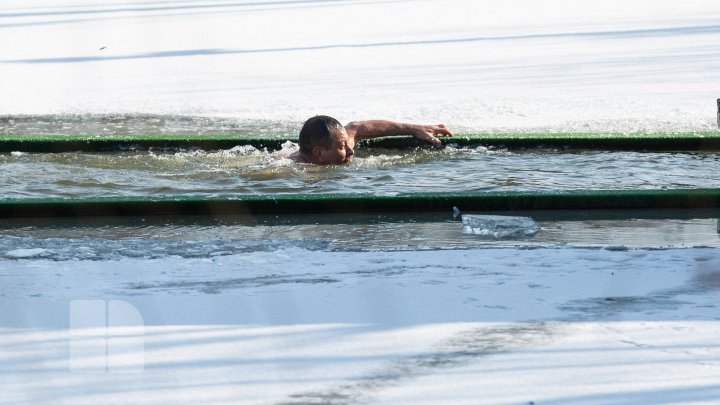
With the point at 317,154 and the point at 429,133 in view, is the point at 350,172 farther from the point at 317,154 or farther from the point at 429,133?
the point at 429,133

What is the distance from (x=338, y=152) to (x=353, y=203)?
1.41m

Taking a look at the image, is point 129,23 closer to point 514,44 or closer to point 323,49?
point 323,49

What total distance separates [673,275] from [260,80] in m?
6.42

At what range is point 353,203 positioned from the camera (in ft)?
16.3

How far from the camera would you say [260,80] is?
9.92m

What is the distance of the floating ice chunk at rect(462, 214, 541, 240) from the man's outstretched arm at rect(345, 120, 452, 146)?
6.19ft

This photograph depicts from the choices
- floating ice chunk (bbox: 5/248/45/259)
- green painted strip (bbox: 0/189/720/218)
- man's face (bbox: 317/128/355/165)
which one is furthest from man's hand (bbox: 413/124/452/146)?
floating ice chunk (bbox: 5/248/45/259)

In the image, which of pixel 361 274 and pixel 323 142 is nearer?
pixel 361 274

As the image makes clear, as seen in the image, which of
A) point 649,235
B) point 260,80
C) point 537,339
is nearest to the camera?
point 537,339

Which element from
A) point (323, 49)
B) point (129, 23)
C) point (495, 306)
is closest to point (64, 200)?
point (495, 306)

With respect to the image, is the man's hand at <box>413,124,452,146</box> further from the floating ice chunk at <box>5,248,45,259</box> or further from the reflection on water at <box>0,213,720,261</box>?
the floating ice chunk at <box>5,248,45,259</box>

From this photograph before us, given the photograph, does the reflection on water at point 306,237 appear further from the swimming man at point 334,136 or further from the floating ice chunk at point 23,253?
the swimming man at point 334,136

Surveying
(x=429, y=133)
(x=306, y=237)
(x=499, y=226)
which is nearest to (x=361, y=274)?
(x=306, y=237)

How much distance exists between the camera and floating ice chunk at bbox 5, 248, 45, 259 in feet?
14.0
